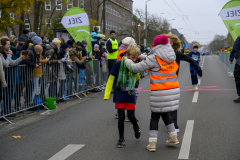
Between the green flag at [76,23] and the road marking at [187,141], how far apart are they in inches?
261

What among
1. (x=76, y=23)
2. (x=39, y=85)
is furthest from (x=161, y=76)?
(x=76, y=23)

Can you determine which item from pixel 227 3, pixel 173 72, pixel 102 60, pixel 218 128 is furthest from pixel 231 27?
pixel 173 72

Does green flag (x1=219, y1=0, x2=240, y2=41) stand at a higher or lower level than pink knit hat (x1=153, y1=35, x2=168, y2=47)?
higher

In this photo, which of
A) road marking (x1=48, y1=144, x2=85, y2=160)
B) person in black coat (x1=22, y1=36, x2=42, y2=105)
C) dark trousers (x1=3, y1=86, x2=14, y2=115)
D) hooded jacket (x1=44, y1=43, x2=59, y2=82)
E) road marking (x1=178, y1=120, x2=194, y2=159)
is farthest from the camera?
hooded jacket (x1=44, y1=43, x2=59, y2=82)

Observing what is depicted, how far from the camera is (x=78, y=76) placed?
11.7 meters

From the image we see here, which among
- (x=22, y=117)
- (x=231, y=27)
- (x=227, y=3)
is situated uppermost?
(x=227, y=3)

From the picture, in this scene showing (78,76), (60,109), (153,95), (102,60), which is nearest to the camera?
(153,95)

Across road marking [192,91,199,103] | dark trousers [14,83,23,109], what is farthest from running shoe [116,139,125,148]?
road marking [192,91,199,103]

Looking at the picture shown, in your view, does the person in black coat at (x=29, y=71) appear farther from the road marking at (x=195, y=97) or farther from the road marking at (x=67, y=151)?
the road marking at (x=195, y=97)

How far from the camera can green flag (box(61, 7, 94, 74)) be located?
1223cm

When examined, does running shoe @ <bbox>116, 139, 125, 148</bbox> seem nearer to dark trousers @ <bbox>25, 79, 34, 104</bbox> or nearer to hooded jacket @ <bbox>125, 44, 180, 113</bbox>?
hooded jacket @ <bbox>125, 44, 180, 113</bbox>

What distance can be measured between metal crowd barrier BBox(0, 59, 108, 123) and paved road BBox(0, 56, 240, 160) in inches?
33.9

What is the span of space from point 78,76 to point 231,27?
5.84 meters

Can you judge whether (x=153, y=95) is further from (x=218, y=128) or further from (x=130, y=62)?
(x=218, y=128)
